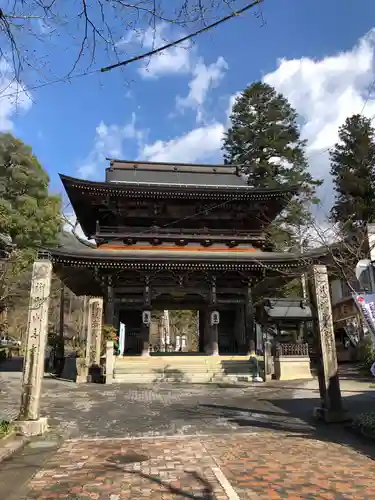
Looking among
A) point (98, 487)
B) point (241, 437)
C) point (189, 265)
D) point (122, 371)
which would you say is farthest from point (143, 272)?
point (98, 487)

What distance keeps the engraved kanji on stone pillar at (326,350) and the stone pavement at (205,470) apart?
1.73m

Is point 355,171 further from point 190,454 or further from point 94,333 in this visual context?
point 190,454

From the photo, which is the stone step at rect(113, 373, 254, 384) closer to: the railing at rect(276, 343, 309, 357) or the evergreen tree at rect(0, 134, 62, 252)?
the railing at rect(276, 343, 309, 357)

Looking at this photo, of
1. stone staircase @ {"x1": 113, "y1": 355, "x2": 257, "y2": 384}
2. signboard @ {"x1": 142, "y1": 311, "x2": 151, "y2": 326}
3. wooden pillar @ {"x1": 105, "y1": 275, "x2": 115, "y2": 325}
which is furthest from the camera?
signboard @ {"x1": 142, "y1": 311, "x2": 151, "y2": 326}

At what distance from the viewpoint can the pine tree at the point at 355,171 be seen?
31891mm

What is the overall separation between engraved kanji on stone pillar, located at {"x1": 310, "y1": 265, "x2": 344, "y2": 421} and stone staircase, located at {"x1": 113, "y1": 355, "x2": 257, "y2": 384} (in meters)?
→ 8.62

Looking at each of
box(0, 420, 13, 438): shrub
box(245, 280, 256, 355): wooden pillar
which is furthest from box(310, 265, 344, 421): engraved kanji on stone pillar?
box(245, 280, 256, 355): wooden pillar

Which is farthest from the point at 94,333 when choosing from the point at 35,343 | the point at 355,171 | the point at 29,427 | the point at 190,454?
the point at 355,171

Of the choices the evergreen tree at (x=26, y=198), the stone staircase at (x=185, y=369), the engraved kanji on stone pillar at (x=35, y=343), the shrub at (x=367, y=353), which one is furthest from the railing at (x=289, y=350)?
the evergreen tree at (x=26, y=198)

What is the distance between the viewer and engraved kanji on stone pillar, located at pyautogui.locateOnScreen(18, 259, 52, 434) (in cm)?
794

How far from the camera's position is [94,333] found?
18.8 metres

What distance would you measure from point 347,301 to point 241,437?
24846 mm

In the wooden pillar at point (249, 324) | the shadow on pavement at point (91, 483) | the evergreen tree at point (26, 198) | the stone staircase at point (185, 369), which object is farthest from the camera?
the evergreen tree at point (26, 198)

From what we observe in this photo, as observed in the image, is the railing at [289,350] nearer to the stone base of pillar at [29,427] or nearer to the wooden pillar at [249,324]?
the wooden pillar at [249,324]
